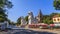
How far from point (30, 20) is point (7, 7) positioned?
56.6 feet

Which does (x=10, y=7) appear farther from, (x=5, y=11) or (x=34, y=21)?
Result: (x=34, y=21)

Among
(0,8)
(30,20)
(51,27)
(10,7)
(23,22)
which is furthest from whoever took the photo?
(23,22)

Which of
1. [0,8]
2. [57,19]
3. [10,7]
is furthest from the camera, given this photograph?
[57,19]

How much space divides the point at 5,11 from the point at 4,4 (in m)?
2.16

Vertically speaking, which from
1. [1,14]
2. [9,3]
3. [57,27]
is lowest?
[57,27]

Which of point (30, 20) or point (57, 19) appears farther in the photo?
point (57, 19)

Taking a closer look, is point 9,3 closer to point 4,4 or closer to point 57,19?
point 4,4

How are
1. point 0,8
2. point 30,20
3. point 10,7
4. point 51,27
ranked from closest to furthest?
1. point 0,8
2. point 10,7
3. point 51,27
4. point 30,20

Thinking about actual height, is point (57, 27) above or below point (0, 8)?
below

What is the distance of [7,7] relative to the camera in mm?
38250

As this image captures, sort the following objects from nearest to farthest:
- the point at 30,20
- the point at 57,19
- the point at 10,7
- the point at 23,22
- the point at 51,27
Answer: the point at 10,7
the point at 51,27
the point at 30,20
the point at 23,22
the point at 57,19

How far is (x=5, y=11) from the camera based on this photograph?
3841cm

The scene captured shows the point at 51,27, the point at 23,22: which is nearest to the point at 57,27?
the point at 51,27

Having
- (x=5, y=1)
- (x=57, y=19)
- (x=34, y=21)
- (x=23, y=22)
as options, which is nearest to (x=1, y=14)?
(x=5, y=1)
